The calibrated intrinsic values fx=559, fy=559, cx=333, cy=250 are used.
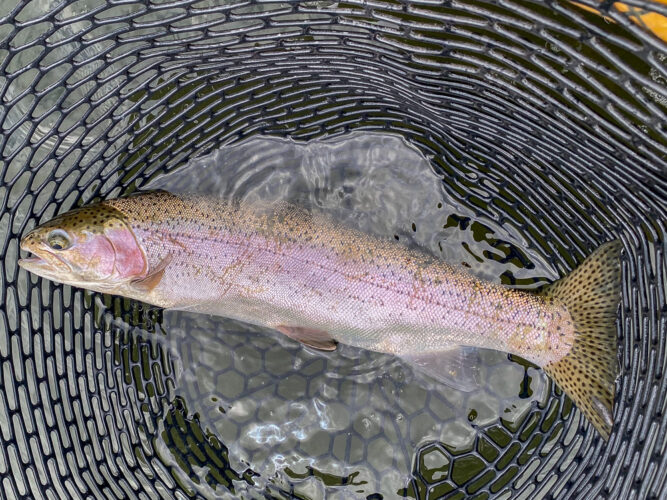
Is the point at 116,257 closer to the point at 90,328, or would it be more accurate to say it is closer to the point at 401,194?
the point at 90,328

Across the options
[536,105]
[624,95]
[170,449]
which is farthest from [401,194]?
[170,449]

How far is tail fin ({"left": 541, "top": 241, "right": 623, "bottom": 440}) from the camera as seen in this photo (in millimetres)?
2375

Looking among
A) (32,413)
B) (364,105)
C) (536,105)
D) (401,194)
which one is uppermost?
(536,105)

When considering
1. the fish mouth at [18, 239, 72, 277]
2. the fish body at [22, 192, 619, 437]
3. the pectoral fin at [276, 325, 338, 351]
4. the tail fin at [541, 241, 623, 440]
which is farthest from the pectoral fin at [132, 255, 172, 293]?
the tail fin at [541, 241, 623, 440]

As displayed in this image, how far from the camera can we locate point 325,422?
2967 millimetres

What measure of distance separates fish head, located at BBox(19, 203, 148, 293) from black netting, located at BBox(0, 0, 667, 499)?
0.15 m

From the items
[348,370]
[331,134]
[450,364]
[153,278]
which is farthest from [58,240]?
[450,364]

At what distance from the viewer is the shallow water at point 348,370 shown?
294 cm

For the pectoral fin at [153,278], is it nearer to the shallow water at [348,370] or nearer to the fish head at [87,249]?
the fish head at [87,249]

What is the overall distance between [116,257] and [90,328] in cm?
56

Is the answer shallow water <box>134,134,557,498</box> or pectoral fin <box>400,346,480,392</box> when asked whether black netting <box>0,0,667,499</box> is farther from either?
pectoral fin <box>400,346,480,392</box>

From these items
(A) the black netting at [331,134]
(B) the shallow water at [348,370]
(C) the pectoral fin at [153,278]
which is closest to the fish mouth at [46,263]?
(A) the black netting at [331,134]

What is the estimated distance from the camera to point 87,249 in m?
2.44

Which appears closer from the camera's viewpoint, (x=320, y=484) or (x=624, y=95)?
(x=624, y=95)
